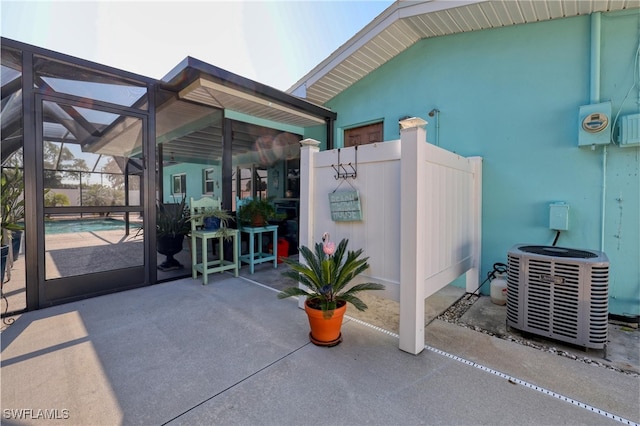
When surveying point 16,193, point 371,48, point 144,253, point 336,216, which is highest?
point 371,48

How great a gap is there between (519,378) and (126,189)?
4434mm

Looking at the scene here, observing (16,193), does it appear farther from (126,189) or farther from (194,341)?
(194,341)

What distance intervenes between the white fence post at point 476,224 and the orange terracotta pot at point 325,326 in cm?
210

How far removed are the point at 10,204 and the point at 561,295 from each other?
5154mm

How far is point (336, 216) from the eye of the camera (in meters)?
2.66

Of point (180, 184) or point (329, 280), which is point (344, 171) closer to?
point (329, 280)

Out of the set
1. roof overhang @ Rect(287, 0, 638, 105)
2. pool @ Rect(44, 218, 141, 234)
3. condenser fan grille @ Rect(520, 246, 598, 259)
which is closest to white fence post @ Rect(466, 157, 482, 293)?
condenser fan grille @ Rect(520, 246, 598, 259)

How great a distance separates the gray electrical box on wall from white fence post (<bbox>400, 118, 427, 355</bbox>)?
1.83 metres

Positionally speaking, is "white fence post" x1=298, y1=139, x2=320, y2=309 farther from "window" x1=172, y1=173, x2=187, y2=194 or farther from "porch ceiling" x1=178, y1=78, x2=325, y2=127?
"window" x1=172, y1=173, x2=187, y2=194

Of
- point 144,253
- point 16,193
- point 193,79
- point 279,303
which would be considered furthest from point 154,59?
point 279,303

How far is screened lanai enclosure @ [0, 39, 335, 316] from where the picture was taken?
2844mm

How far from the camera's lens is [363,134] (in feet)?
16.0

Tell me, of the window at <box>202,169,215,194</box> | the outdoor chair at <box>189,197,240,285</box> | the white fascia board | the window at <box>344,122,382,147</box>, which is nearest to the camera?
the white fascia board

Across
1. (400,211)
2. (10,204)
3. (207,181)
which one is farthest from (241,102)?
(207,181)
